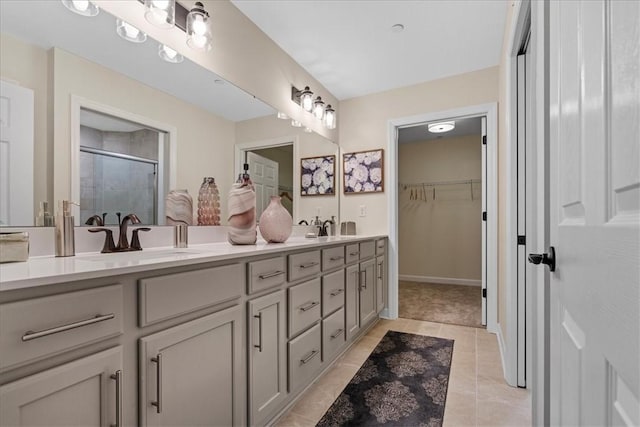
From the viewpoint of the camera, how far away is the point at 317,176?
3158 mm

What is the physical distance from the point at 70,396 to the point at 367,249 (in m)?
2.14

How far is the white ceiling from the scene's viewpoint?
2023 millimetres

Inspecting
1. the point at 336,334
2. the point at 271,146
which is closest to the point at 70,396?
the point at 336,334

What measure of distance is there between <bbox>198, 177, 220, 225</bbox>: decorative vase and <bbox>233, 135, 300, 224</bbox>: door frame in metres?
0.25

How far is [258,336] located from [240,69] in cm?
170

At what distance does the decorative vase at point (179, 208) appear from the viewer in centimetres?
161

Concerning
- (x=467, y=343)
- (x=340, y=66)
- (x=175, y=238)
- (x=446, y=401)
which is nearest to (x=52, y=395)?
(x=175, y=238)

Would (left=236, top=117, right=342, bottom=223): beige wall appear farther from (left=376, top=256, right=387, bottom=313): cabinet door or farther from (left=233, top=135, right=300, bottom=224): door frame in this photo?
(left=376, top=256, right=387, bottom=313): cabinet door

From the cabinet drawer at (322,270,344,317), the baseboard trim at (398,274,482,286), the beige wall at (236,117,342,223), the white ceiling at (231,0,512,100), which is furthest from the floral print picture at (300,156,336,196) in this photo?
the baseboard trim at (398,274,482,286)

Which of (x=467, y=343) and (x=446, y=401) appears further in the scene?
(x=467, y=343)

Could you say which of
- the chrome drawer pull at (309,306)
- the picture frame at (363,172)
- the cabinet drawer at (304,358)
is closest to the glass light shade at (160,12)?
the chrome drawer pull at (309,306)

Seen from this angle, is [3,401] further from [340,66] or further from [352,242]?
[340,66]

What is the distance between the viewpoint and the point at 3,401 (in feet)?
2.07

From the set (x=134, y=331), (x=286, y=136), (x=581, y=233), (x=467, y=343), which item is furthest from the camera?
(x=286, y=136)
